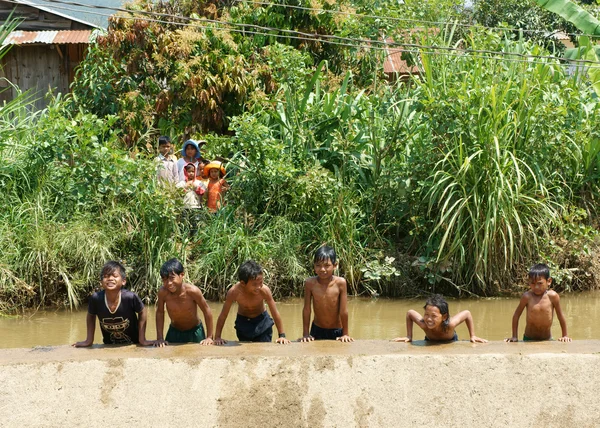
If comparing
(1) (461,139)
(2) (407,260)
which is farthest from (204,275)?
(1) (461,139)

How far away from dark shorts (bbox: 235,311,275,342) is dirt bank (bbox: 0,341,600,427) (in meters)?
1.28

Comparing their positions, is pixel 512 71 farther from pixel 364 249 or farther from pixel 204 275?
pixel 204 275

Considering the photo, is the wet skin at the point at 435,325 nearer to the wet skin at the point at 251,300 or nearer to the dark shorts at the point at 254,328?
the wet skin at the point at 251,300

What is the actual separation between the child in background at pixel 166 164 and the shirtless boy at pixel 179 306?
3.90m

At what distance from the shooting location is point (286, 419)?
4.58 m

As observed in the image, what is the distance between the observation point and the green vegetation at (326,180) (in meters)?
9.20

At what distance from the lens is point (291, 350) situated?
4930mm

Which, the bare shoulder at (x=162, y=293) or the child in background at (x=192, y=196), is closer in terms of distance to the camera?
the bare shoulder at (x=162, y=293)

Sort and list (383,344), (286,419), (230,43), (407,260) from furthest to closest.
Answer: (230,43) < (407,260) < (383,344) < (286,419)

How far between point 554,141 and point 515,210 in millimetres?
1180

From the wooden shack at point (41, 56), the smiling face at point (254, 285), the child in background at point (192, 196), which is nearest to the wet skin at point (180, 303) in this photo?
the smiling face at point (254, 285)

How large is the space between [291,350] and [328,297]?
3.42 ft

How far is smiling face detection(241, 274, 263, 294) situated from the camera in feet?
18.5

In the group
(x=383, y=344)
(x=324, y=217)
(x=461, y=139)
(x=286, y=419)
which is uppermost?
(x=461, y=139)
